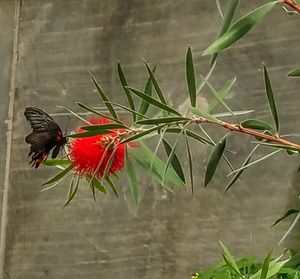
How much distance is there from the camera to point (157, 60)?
2.76 meters

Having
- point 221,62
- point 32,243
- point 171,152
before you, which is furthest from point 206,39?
point 171,152

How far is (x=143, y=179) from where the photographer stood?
2.68 meters

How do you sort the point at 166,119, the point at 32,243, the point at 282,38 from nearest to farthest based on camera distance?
the point at 166,119 < the point at 282,38 < the point at 32,243

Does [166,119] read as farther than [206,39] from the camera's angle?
No

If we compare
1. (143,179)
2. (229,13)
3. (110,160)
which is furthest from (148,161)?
(143,179)

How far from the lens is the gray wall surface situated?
257 centimetres

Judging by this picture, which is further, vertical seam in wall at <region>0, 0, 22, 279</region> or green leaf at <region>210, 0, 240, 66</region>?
vertical seam in wall at <region>0, 0, 22, 279</region>

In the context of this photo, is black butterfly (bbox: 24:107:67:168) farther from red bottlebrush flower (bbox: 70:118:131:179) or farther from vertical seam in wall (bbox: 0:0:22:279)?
vertical seam in wall (bbox: 0:0:22:279)

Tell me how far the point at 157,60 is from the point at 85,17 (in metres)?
0.32

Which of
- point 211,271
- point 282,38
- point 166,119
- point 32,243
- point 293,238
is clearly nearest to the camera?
point 166,119

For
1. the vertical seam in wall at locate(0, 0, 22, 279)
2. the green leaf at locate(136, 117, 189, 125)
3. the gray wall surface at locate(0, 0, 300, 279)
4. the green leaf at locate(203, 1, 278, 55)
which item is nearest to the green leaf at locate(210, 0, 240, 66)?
the green leaf at locate(203, 1, 278, 55)

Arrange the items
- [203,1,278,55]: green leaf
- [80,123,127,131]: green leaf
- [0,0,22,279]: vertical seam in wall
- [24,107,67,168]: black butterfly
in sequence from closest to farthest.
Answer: [203,1,278,55]: green leaf
[80,123,127,131]: green leaf
[24,107,67,168]: black butterfly
[0,0,22,279]: vertical seam in wall

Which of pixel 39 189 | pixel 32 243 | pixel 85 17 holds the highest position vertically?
pixel 85 17

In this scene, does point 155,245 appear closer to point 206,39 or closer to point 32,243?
point 32,243
